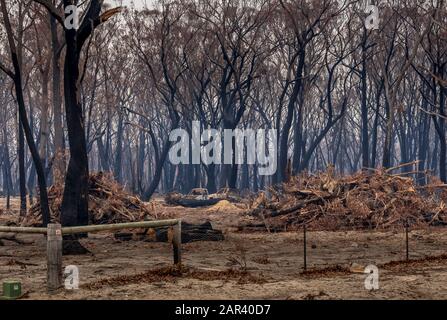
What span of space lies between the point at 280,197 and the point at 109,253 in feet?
29.4

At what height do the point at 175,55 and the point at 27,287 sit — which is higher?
the point at 175,55

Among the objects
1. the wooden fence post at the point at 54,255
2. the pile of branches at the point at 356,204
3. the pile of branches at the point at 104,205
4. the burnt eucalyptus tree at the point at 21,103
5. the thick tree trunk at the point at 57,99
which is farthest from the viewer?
the thick tree trunk at the point at 57,99

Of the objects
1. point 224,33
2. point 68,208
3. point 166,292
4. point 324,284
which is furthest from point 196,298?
point 224,33

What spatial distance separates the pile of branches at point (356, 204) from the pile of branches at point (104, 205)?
3545 mm

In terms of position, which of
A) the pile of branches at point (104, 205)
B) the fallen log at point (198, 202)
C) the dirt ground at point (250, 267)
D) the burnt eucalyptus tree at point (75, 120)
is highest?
the burnt eucalyptus tree at point (75, 120)

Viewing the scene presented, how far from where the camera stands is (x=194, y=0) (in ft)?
118

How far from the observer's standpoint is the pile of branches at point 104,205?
19781 millimetres

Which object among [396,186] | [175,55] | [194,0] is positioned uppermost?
[194,0]

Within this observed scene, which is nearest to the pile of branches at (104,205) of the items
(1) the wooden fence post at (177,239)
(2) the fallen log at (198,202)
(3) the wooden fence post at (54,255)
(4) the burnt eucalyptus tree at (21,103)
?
(4) the burnt eucalyptus tree at (21,103)

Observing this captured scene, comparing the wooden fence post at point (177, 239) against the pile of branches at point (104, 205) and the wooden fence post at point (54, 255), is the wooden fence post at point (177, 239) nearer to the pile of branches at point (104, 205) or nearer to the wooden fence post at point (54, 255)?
the wooden fence post at point (54, 255)

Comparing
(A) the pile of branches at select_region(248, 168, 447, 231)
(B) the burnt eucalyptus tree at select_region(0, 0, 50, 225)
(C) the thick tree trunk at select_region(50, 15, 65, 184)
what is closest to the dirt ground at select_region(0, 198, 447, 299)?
(A) the pile of branches at select_region(248, 168, 447, 231)

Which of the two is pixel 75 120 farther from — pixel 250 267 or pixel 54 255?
pixel 54 255
